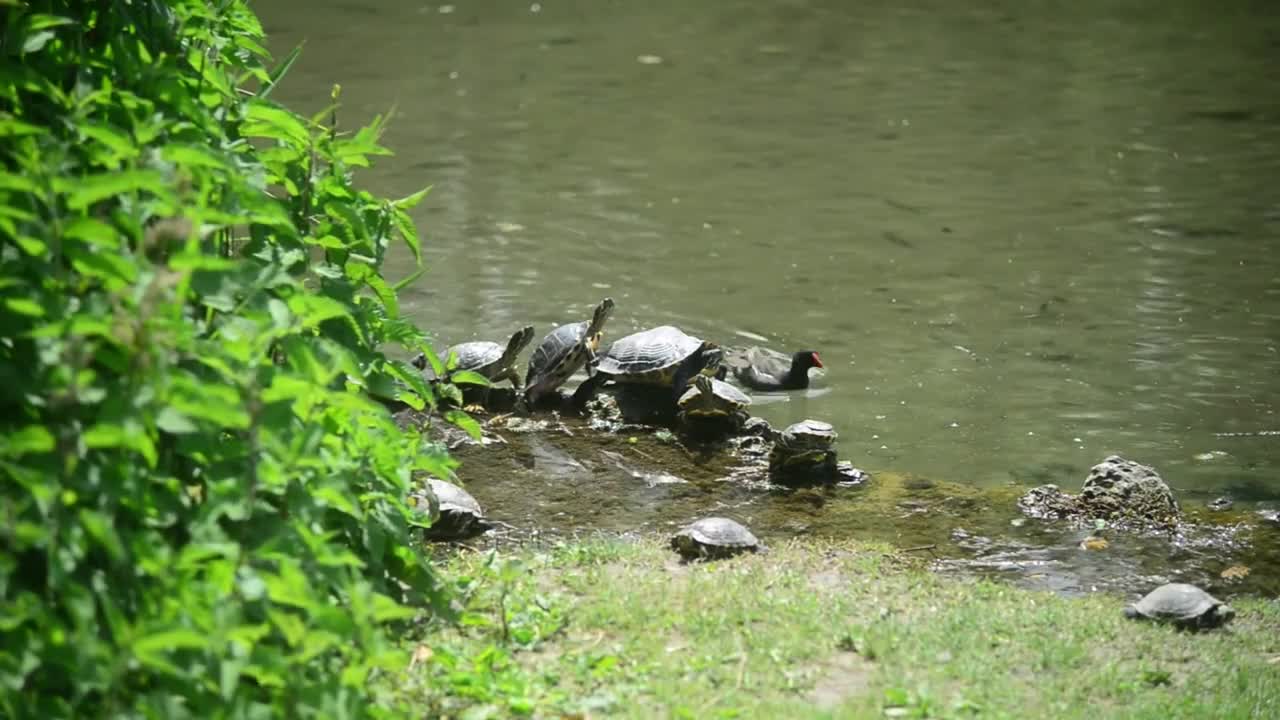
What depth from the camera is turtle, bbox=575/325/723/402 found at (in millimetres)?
6555

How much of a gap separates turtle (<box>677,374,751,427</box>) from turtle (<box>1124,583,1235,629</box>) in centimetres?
216

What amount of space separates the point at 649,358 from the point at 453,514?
1762 mm

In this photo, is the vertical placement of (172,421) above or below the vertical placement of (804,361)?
above

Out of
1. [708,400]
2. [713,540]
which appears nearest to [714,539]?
[713,540]

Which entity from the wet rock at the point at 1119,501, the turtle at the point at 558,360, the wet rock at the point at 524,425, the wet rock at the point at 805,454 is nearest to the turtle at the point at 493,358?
the turtle at the point at 558,360

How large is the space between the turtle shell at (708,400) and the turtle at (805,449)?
16.4 inches

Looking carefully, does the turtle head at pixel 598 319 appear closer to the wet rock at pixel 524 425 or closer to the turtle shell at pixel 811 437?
the wet rock at pixel 524 425

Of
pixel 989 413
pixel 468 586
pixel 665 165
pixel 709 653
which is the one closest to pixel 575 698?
pixel 709 653

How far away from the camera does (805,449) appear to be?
5.74 metres

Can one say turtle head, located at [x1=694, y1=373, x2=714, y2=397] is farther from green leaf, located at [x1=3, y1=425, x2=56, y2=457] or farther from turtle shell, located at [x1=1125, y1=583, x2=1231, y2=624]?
green leaf, located at [x1=3, y1=425, x2=56, y2=457]

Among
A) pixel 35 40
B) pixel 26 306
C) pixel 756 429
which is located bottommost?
pixel 756 429

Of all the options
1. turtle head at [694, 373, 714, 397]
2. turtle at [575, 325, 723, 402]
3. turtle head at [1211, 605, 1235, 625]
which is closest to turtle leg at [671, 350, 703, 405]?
turtle at [575, 325, 723, 402]

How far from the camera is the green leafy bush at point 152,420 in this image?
9.27 ft

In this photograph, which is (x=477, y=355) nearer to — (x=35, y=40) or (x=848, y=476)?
(x=848, y=476)
